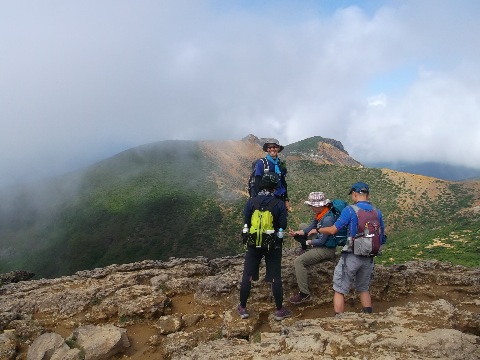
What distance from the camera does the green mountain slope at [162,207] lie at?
5216 cm

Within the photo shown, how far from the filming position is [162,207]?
61.9 metres

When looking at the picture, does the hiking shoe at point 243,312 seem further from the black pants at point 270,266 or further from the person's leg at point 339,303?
the person's leg at point 339,303

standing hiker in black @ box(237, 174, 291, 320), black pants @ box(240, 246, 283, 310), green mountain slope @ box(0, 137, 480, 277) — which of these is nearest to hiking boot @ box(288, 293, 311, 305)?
standing hiker in black @ box(237, 174, 291, 320)

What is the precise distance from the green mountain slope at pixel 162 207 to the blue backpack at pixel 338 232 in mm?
36290

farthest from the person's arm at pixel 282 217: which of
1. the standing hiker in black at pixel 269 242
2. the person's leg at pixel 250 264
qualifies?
the person's leg at pixel 250 264

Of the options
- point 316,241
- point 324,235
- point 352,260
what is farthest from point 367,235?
point 316,241

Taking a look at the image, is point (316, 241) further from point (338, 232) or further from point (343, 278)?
point (343, 278)

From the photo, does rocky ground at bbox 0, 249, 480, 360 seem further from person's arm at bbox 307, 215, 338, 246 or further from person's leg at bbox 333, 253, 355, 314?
person's arm at bbox 307, 215, 338, 246

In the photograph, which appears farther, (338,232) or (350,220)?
(338,232)

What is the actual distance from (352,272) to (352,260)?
268 mm

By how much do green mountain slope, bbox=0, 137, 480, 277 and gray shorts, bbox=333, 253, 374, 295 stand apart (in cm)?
3681

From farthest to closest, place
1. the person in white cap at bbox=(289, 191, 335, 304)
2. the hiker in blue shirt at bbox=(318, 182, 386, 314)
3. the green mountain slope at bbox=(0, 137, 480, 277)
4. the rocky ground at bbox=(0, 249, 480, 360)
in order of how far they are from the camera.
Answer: the green mountain slope at bbox=(0, 137, 480, 277) → the person in white cap at bbox=(289, 191, 335, 304) → the hiker in blue shirt at bbox=(318, 182, 386, 314) → the rocky ground at bbox=(0, 249, 480, 360)

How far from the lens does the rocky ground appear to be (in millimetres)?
5593

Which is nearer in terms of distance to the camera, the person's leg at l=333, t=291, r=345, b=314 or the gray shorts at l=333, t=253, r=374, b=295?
the gray shorts at l=333, t=253, r=374, b=295
